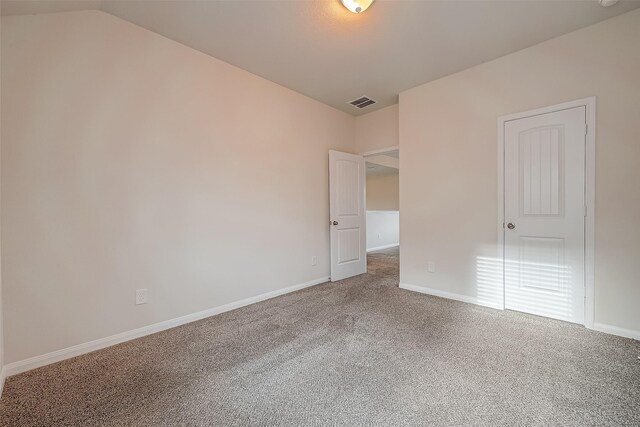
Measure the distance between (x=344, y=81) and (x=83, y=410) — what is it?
3616mm

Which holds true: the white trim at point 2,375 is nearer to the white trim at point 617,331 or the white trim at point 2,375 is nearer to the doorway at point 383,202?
the white trim at point 617,331

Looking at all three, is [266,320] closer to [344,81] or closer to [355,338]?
[355,338]

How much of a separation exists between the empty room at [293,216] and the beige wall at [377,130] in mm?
431

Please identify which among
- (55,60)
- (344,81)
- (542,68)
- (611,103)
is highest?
(344,81)

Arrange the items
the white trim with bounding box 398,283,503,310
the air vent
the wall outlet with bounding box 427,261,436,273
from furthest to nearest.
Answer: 1. the air vent
2. the wall outlet with bounding box 427,261,436,273
3. the white trim with bounding box 398,283,503,310

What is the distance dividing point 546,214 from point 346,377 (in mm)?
2414

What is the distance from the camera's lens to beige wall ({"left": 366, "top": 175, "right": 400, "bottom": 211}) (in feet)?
27.3

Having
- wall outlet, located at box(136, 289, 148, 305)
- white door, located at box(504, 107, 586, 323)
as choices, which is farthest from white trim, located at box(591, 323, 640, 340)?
wall outlet, located at box(136, 289, 148, 305)

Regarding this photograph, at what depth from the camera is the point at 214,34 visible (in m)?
2.32

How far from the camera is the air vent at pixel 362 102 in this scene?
368cm

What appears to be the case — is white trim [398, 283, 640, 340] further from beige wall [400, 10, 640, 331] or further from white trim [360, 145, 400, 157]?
white trim [360, 145, 400, 157]

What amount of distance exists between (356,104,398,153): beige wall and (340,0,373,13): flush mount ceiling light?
80.0 inches

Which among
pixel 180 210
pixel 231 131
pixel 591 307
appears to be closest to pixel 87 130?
pixel 180 210

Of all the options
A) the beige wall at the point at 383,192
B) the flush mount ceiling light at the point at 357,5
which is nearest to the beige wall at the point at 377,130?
the flush mount ceiling light at the point at 357,5
